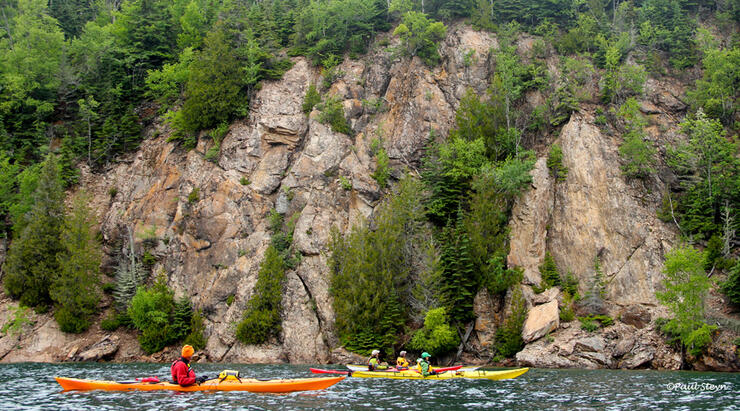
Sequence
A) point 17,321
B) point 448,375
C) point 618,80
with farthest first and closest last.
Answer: point 618,80 < point 17,321 < point 448,375

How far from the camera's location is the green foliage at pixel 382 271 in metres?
42.2

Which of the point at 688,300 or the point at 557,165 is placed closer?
the point at 688,300

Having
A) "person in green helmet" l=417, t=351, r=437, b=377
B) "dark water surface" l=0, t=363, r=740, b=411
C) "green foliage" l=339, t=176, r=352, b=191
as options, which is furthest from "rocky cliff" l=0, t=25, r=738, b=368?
"person in green helmet" l=417, t=351, r=437, b=377

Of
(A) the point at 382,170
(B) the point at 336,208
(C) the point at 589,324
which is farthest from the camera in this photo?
→ (A) the point at 382,170

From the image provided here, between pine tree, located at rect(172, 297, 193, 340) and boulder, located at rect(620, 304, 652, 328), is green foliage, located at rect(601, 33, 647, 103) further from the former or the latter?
pine tree, located at rect(172, 297, 193, 340)

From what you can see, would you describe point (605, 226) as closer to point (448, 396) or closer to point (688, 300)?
point (688, 300)

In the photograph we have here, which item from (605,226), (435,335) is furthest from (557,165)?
(435,335)

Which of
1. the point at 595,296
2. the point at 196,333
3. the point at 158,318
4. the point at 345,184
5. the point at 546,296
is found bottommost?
the point at 196,333

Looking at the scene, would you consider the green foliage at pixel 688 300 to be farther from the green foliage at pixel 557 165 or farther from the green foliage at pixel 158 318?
the green foliage at pixel 158 318

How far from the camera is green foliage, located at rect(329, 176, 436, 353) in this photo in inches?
1660

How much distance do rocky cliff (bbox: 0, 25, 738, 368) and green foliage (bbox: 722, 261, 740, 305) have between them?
15.3 feet

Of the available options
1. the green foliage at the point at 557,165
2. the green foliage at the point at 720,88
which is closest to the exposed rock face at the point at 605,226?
the green foliage at the point at 557,165

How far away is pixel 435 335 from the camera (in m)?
39.2

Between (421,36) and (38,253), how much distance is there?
45.7m
